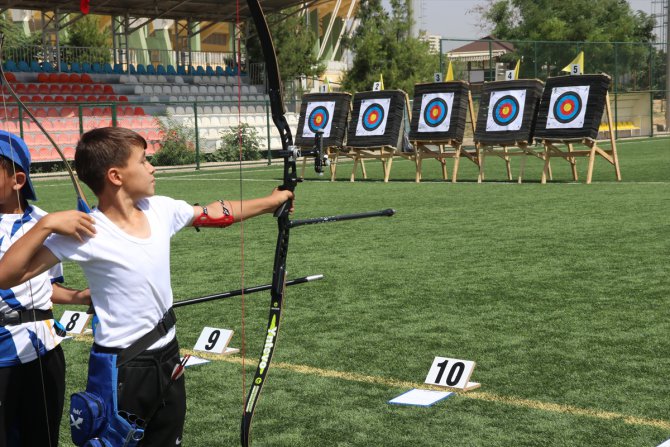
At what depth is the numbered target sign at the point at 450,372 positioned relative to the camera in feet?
13.0

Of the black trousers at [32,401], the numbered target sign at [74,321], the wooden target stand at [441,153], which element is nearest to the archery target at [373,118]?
the wooden target stand at [441,153]

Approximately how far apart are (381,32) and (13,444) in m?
40.1

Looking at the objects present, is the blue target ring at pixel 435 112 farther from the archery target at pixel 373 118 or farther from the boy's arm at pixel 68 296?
the boy's arm at pixel 68 296

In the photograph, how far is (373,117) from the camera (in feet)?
51.8

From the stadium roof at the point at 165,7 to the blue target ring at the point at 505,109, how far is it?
42.7ft

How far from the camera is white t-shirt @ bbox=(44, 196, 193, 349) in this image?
230 cm

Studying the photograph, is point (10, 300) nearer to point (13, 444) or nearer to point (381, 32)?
point (13, 444)

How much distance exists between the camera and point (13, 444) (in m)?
2.65

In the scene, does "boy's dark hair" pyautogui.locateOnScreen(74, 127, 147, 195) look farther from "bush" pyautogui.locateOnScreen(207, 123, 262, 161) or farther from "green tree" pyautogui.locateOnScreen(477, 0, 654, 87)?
"green tree" pyautogui.locateOnScreen(477, 0, 654, 87)

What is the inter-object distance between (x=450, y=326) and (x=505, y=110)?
400 inches

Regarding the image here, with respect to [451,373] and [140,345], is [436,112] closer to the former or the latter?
[451,373]

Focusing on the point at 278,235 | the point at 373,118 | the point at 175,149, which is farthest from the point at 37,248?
the point at 175,149

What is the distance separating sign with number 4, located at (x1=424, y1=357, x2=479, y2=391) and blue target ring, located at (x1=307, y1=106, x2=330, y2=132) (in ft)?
41.2

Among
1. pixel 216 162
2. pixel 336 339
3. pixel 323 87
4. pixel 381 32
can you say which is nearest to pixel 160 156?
pixel 216 162
